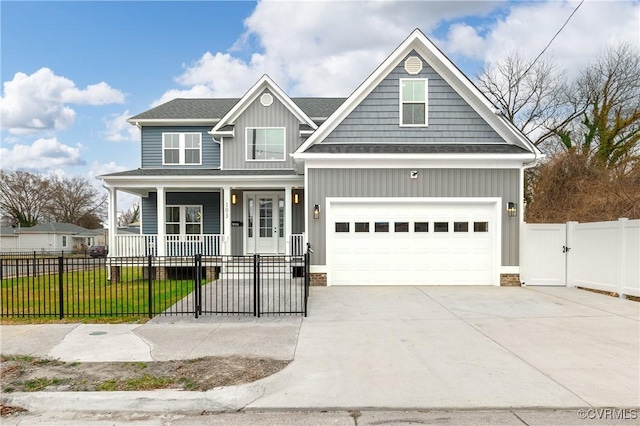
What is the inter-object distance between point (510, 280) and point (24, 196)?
62.4 m

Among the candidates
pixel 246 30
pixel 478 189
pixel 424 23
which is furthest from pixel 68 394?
pixel 246 30

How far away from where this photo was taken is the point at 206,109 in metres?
17.6

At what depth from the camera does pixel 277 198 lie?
1591 centimetres


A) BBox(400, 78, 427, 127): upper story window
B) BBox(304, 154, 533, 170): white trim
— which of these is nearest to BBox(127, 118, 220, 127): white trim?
BBox(304, 154, 533, 170): white trim

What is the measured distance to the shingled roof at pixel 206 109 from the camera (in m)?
16.9

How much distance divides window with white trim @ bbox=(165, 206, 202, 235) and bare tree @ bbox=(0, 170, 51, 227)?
49.0 m

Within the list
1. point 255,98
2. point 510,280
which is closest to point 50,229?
point 255,98

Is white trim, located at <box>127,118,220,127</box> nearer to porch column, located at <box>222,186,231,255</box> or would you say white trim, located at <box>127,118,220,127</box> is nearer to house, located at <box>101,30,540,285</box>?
house, located at <box>101,30,540,285</box>

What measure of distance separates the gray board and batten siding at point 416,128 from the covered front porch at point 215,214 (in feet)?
9.04

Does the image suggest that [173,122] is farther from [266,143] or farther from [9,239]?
[9,239]

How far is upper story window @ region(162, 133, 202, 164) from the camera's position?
1695 cm

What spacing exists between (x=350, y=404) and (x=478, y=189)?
30.8 ft

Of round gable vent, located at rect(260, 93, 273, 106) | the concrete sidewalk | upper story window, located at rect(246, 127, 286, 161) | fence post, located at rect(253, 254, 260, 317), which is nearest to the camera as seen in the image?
the concrete sidewalk

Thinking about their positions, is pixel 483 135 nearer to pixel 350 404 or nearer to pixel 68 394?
pixel 350 404
